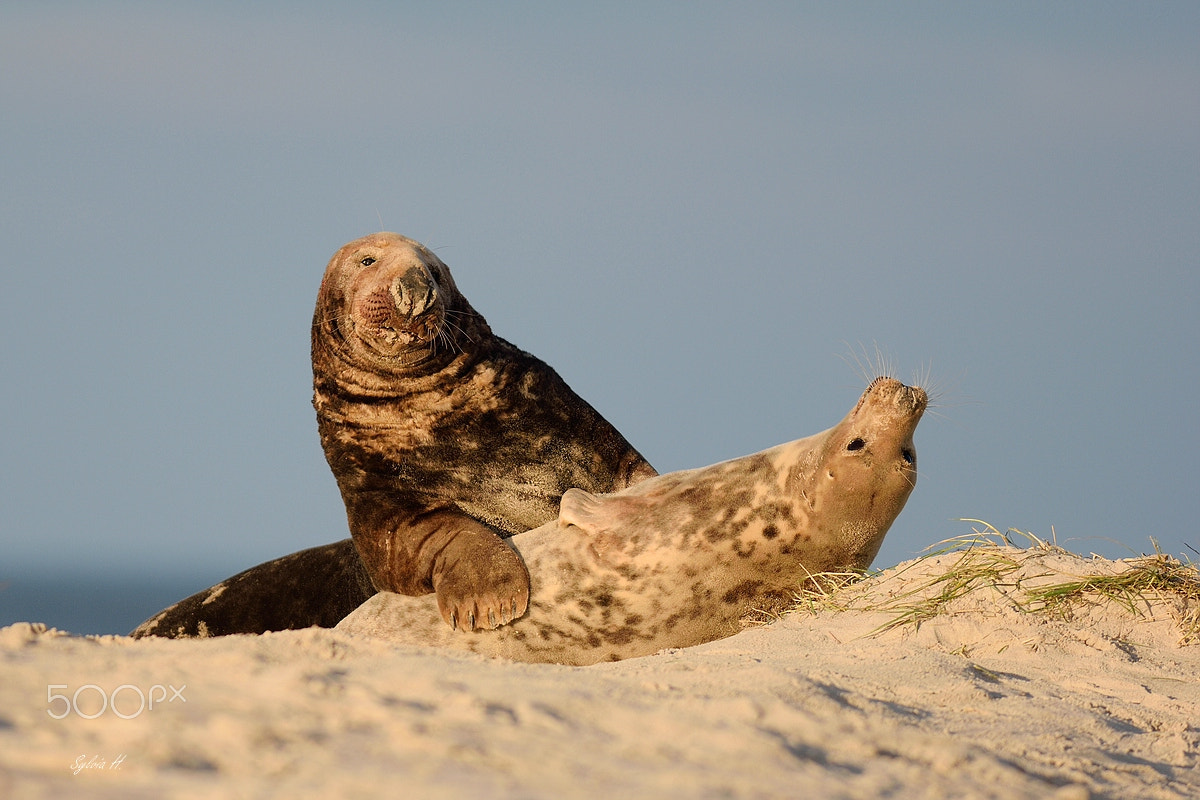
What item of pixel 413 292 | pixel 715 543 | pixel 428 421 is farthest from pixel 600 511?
pixel 413 292

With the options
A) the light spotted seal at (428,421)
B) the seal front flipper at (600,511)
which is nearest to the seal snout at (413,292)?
the light spotted seal at (428,421)

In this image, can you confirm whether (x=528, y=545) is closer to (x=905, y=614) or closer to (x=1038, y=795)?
(x=905, y=614)

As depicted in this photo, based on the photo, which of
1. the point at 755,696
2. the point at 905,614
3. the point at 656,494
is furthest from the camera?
the point at 656,494

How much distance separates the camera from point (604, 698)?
3.14 meters

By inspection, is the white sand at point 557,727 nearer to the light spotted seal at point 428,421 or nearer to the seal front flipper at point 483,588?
the seal front flipper at point 483,588

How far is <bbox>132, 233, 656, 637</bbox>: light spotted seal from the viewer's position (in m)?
6.73

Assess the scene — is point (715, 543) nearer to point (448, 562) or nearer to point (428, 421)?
point (448, 562)

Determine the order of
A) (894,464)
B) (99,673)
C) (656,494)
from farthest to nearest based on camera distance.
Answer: (656,494) → (894,464) → (99,673)

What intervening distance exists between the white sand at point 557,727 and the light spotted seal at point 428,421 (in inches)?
99.1

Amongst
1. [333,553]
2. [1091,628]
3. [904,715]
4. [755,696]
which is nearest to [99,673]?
[755,696]

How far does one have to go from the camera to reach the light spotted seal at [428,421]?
673 centimetres

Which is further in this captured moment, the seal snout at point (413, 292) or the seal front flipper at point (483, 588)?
the seal snout at point (413, 292)

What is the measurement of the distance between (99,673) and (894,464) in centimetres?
372

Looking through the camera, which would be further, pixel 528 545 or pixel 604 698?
pixel 528 545
